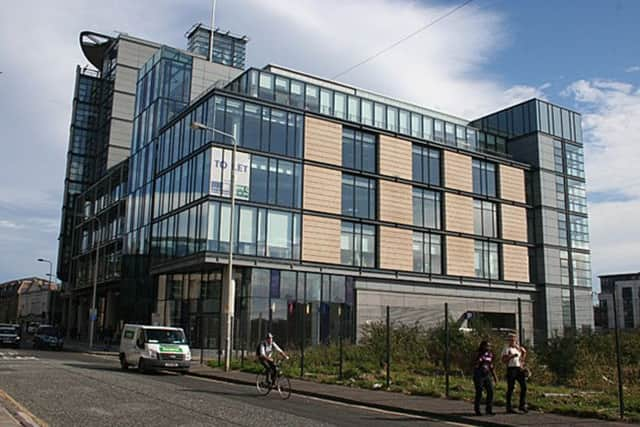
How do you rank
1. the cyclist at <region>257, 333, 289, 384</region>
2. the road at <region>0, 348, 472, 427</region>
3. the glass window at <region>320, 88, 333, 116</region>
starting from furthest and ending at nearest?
the glass window at <region>320, 88, 333, 116</region> → the cyclist at <region>257, 333, 289, 384</region> → the road at <region>0, 348, 472, 427</region>

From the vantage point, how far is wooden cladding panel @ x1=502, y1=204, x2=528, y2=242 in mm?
52031

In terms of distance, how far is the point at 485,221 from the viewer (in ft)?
168

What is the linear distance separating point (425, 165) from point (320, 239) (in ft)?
39.4

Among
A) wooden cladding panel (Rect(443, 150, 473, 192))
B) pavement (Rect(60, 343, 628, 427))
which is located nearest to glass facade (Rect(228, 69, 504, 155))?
wooden cladding panel (Rect(443, 150, 473, 192))

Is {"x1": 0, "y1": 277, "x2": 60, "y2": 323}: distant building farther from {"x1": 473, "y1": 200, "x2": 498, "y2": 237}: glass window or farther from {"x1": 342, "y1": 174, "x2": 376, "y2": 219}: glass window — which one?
{"x1": 473, "y1": 200, "x2": 498, "y2": 237}: glass window

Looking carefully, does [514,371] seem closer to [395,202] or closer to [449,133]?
[395,202]

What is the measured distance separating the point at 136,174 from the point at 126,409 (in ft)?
140

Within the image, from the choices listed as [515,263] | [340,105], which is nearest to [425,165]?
[340,105]

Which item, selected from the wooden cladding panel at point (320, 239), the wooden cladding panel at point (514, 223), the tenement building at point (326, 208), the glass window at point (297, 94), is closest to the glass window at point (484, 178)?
the tenement building at point (326, 208)

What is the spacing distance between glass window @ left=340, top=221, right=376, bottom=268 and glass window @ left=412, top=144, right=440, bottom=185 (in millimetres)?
6449

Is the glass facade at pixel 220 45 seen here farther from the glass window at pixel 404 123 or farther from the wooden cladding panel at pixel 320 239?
the wooden cladding panel at pixel 320 239

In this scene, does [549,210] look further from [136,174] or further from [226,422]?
[226,422]

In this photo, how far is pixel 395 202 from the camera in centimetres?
4641

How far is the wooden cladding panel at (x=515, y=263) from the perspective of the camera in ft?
168
